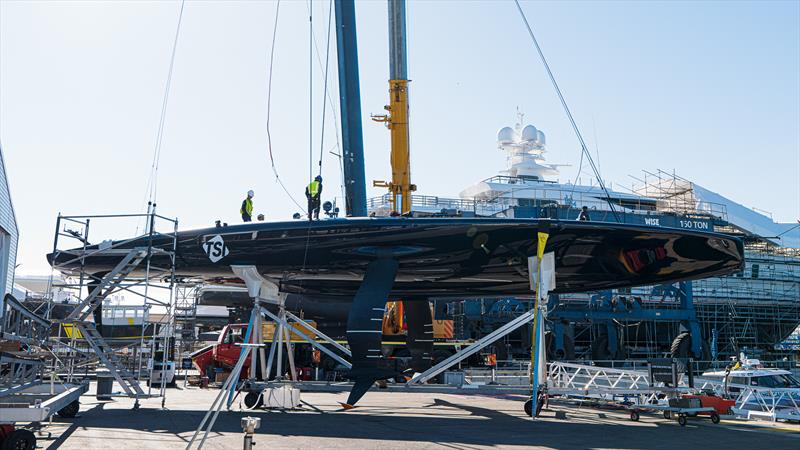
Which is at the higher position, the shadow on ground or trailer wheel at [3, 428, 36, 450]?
trailer wheel at [3, 428, 36, 450]

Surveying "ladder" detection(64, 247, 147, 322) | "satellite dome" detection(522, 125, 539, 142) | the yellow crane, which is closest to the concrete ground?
"ladder" detection(64, 247, 147, 322)

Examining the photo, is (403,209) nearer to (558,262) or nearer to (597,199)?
(558,262)

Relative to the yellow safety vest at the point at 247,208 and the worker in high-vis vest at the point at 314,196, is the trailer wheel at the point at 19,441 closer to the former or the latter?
the worker in high-vis vest at the point at 314,196

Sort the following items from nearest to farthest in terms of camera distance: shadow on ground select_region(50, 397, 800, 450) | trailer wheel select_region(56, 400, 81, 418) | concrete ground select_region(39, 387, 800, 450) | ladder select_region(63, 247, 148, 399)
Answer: concrete ground select_region(39, 387, 800, 450) < shadow on ground select_region(50, 397, 800, 450) < trailer wheel select_region(56, 400, 81, 418) < ladder select_region(63, 247, 148, 399)

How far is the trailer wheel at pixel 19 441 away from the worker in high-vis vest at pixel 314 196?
6653 millimetres

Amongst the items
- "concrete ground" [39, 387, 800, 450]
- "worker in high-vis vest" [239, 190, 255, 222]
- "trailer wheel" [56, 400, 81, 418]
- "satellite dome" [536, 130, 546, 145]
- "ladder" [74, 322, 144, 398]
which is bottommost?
"concrete ground" [39, 387, 800, 450]

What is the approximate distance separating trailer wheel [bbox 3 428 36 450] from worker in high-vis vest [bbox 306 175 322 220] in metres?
6.65

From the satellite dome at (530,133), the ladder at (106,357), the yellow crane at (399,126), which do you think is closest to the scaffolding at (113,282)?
the ladder at (106,357)

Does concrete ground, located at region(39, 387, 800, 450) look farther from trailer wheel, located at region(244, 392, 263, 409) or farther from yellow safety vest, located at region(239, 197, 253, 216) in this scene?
yellow safety vest, located at region(239, 197, 253, 216)

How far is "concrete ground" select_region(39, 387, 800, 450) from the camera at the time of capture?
326 inches

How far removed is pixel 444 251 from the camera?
41.7 feet

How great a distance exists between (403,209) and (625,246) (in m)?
7.34

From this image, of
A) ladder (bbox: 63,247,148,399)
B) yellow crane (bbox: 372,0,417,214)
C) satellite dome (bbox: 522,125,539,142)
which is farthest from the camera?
satellite dome (bbox: 522,125,539,142)

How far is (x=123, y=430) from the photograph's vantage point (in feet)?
30.8
